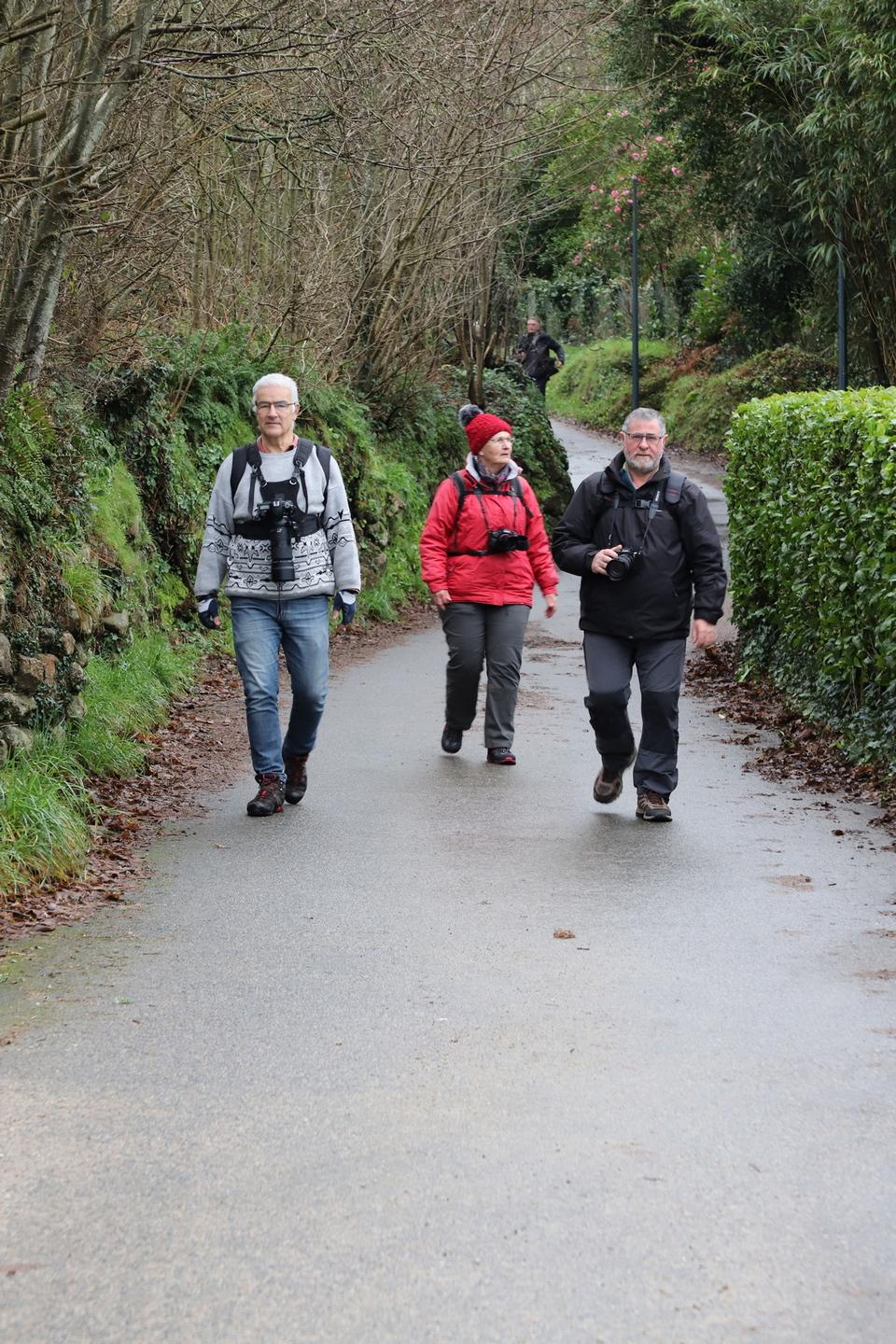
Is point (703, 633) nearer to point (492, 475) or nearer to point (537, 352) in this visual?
point (492, 475)

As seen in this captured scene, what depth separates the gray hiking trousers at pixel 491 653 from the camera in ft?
Answer: 34.0

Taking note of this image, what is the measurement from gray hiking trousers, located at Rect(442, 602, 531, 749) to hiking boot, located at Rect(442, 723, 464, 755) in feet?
0.98

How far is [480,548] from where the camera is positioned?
10.3m

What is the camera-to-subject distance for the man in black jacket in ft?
28.7

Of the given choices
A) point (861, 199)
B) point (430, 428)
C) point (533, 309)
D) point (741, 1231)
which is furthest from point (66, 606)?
point (533, 309)

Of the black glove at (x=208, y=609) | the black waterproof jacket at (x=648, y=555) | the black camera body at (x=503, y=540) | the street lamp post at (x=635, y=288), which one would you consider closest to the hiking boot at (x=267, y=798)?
the black glove at (x=208, y=609)

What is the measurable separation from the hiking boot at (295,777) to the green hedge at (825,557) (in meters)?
3.12

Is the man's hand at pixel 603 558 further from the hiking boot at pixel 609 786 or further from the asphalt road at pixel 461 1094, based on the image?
the asphalt road at pixel 461 1094

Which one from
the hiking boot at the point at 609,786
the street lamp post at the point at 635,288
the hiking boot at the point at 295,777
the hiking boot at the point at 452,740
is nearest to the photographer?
the hiking boot at the point at 609,786

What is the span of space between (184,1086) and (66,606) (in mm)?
4928

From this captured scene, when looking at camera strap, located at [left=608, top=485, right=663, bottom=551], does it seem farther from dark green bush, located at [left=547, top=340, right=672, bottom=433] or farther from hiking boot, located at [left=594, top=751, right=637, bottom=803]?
dark green bush, located at [left=547, top=340, right=672, bottom=433]

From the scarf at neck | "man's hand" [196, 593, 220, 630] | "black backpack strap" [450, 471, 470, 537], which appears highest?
the scarf at neck

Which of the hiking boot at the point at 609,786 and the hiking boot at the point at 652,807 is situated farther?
A: the hiking boot at the point at 609,786

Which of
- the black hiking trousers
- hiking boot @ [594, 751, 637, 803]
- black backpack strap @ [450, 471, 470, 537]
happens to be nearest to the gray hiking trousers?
black backpack strap @ [450, 471, 470, 537]
